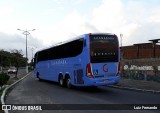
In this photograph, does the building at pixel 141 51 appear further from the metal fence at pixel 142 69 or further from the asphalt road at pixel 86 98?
the asphalt road at pixel 86 98

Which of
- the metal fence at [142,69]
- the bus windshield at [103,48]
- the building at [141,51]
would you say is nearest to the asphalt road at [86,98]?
the bus windshield at [103,48]

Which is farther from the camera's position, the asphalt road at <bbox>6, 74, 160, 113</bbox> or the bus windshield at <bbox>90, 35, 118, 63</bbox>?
the bus windshield at <bbox>90, 35, 118, 63</bbox>

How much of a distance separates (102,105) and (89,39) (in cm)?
641

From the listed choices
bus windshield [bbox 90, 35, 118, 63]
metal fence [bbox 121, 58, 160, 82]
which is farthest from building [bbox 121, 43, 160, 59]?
bus windshield [bbox 90, 35, 118, 63]

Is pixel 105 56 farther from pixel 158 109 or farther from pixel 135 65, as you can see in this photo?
pixel 135 65

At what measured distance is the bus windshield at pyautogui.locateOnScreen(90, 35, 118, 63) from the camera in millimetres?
18578

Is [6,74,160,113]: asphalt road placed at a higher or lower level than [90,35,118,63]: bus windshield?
lower

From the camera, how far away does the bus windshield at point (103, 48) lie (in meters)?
18.6

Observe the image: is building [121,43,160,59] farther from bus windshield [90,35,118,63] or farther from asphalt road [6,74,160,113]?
asphalt road [6,74,160,113]

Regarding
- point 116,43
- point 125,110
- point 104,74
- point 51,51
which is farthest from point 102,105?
point 51,51

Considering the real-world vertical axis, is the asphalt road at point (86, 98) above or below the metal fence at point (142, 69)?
below

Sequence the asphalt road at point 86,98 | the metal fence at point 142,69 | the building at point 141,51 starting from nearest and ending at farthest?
1. the asphalt road at point 86,98
2. the metal fence at point 142,69
3. the building at point 141,51

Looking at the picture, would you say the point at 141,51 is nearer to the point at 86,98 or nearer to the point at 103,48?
the point at 103,48

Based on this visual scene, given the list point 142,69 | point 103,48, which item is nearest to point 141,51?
point 142,69
